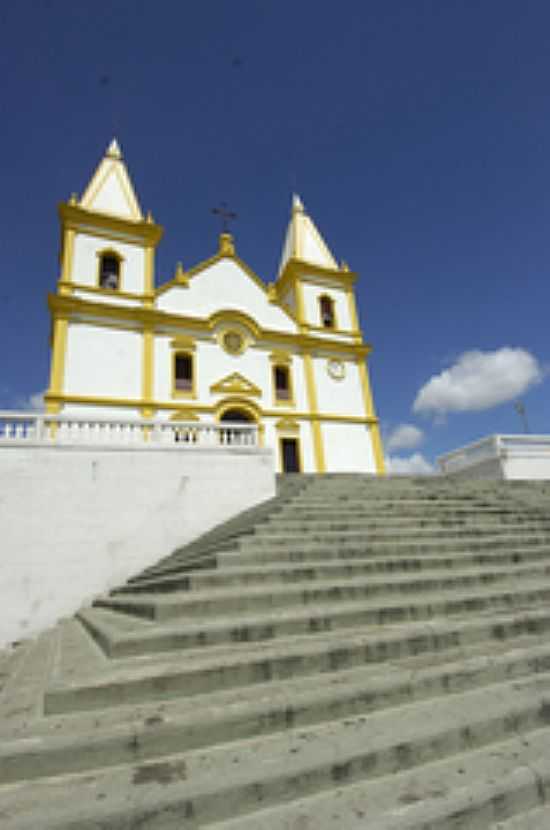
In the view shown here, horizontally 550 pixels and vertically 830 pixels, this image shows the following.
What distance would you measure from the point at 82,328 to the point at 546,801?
16074mm

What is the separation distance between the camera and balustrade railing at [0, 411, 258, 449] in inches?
305

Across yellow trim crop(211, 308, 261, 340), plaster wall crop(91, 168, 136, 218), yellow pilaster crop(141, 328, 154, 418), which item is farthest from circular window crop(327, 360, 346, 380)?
plaster wall crop(91, 168, 136, 218)

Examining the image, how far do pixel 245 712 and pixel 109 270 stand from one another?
17.9 meters

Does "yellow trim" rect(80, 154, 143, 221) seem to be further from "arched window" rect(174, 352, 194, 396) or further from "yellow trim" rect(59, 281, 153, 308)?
"arched window" rect(174, 352, 194, 396)

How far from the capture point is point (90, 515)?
7.61 metres

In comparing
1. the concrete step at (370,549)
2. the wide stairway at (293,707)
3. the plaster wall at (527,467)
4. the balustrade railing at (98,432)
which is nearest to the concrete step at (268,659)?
the wide stairway at (293,707)

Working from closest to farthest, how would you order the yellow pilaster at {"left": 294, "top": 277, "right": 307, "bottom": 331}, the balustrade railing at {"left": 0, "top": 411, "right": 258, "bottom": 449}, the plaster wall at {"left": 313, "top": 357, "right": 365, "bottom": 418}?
the balustrade railing at {"left": 0, "top": 411, "right": 258, "bottom": 449} < the plaster wall at {"left": 313, "top": 357, "right": 365, "bottom": 418} < the yellow pilaster at {"left": 294, "top": 277, "right": 307, "bottom": 331}

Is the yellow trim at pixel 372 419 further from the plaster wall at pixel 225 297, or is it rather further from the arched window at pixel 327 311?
the plaster wall at pixel 225 297

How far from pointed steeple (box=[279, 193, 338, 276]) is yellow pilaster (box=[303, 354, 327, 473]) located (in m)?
6.39

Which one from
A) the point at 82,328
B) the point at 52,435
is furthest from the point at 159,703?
the point at 82,328

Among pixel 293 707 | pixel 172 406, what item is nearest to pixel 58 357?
pixel 172 406

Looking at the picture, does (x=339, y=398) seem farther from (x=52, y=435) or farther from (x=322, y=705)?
(x=322, y=705)

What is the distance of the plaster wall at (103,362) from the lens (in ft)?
45.9

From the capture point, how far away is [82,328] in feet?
48.2
